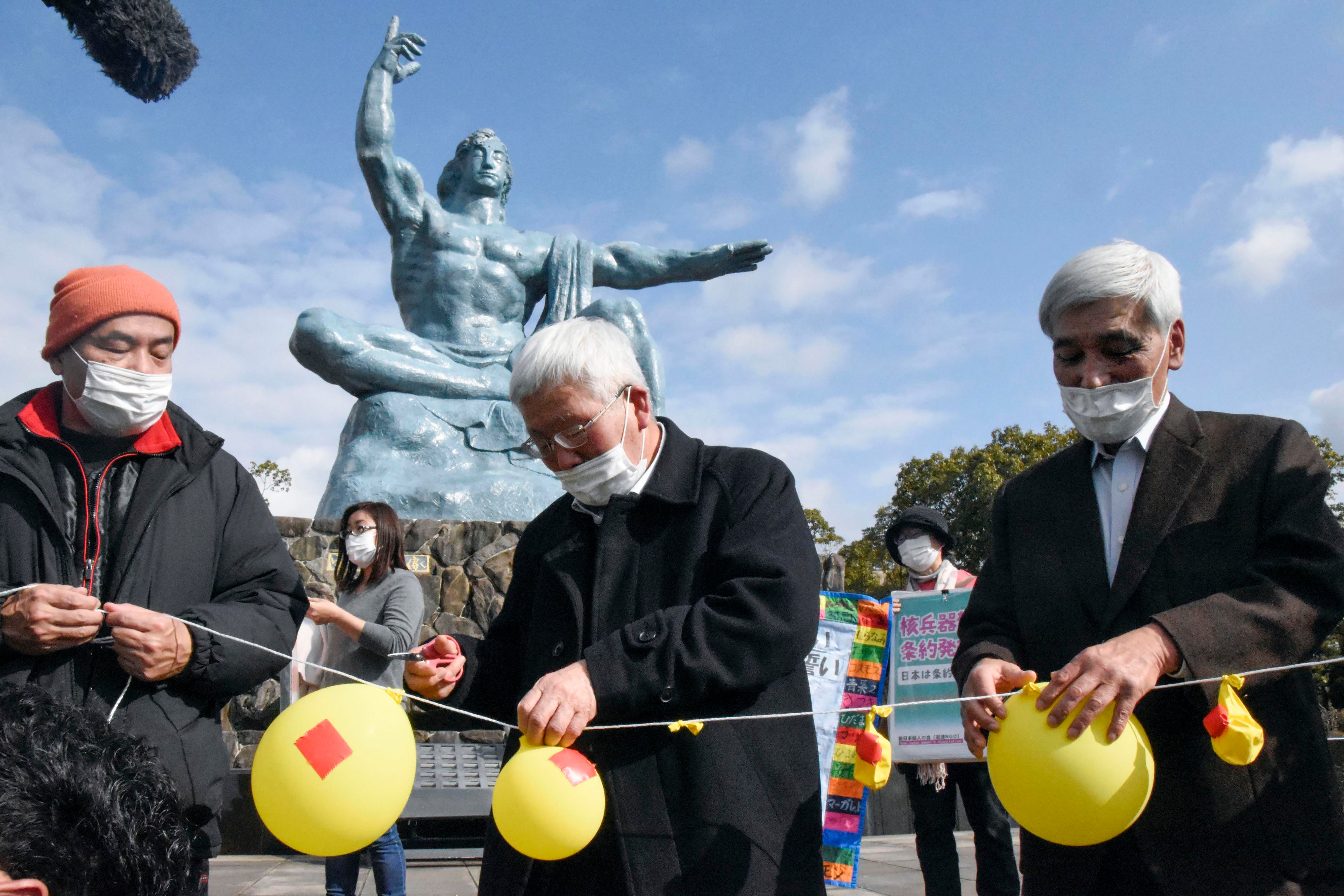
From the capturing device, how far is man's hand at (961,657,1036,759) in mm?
1879

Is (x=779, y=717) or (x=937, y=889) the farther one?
(x=937, y=889)

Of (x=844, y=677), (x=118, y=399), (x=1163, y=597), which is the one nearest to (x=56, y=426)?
(x=118, y=399)

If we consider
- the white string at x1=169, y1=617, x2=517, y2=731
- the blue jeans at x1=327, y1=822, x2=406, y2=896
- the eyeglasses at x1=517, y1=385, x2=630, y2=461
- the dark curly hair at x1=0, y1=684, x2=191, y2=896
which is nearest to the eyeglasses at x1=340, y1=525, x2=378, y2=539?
the blue jeans at x1=327, y1=822, x2=406, y2=896

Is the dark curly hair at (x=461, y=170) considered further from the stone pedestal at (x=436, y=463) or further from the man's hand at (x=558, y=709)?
the man's hand at (x=558, y=709)

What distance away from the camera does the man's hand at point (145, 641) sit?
2074 mm

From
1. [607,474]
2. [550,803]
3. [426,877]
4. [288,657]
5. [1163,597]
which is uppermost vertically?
[607,474]

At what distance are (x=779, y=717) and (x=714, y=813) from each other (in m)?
0.23

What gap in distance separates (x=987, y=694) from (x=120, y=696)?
5.63 ft

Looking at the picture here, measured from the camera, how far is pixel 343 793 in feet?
5.98

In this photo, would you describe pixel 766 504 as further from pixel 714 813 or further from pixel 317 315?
pixel 317 315

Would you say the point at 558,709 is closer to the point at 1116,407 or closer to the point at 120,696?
the point at 120,696

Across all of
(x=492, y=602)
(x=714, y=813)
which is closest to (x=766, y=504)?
(x=714, y=813)

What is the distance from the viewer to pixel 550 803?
5.95 ft

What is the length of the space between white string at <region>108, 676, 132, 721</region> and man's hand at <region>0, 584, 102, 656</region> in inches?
5.8
